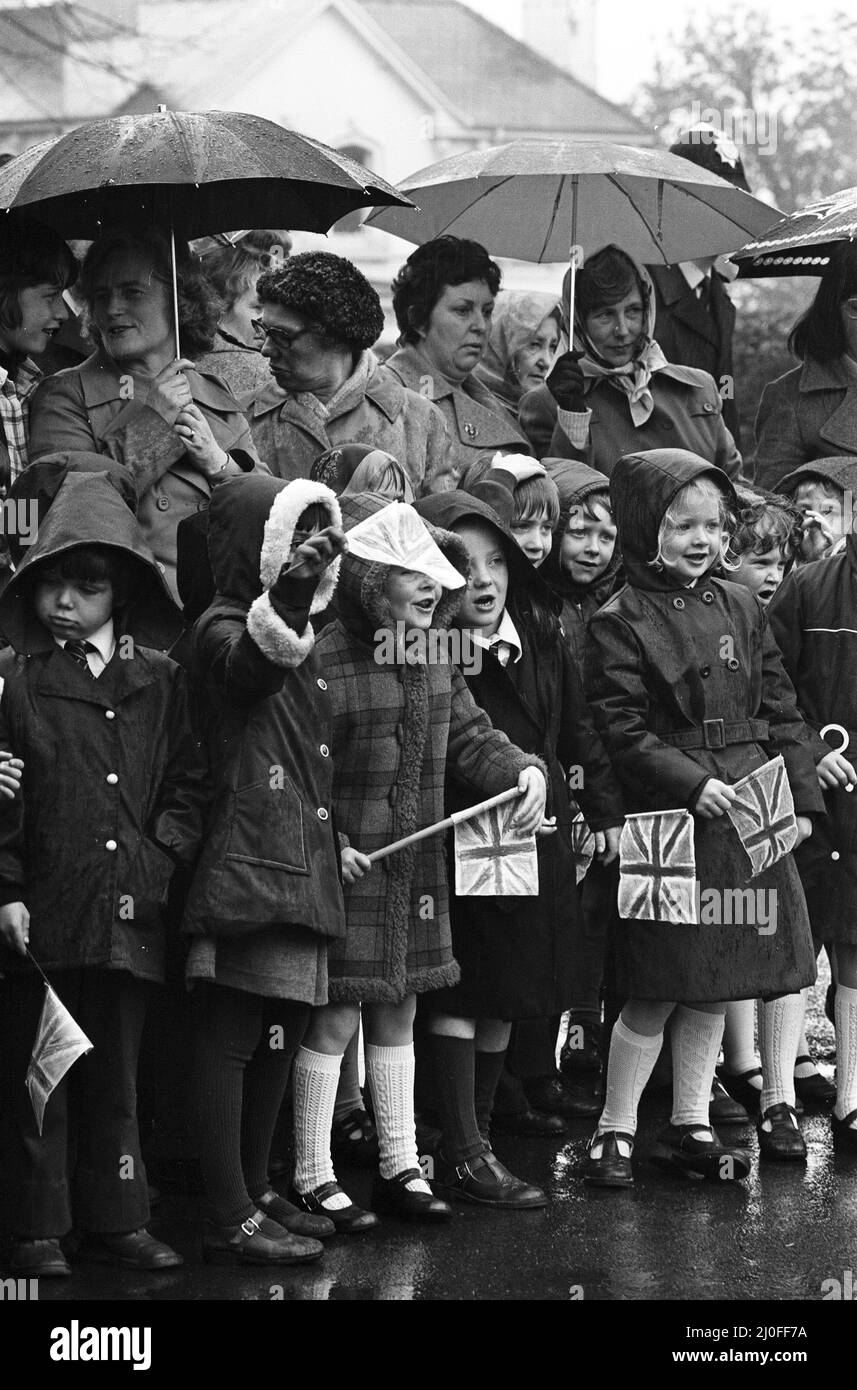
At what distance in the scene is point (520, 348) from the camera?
29.1 ft

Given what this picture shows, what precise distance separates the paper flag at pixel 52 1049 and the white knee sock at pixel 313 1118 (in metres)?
0.75

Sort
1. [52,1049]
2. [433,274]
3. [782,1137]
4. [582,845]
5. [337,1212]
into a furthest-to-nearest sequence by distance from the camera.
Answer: [433,274] < [582,845] < [782,1137] < [337,1212] < [52,1049]

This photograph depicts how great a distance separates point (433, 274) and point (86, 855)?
10.0ft

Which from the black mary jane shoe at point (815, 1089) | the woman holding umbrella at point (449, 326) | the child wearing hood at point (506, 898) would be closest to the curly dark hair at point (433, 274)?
the woman holding umbrella at point (449, 326)

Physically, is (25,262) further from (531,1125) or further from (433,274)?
(531,1125)

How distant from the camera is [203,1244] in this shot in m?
5.18

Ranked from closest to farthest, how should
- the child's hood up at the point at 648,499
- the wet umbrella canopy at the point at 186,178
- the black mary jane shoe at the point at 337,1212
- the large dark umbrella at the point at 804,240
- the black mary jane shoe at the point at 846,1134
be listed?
the black mary jane shoe at the point at 337,1212 < the wet umbrella canopy at the point at 186,178 < the child's hood up at the point at 648,499 < the black mary jane shoe at the point at 846,1134 < the large dark umbrella at the point at 804,240

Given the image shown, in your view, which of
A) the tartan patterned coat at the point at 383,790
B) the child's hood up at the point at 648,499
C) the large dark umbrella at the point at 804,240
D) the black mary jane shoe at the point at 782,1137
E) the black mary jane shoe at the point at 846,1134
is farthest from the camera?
the large dark umbrella at the point at 804,240

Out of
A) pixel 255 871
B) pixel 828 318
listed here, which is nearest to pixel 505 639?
pixel 255 871

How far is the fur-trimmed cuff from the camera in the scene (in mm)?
4922

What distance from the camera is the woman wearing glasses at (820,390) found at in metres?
7.65

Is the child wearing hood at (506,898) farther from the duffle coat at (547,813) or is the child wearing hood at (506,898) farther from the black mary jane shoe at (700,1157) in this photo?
the black mary jane shoe at (700,1157)
